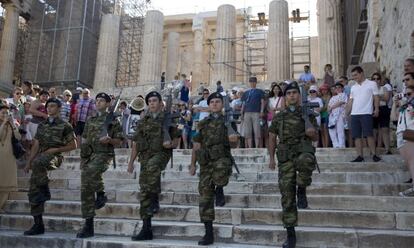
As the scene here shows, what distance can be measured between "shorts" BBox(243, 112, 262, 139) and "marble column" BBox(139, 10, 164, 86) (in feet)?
46.5

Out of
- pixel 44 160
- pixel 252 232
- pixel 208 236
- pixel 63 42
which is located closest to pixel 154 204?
pixel 208 236

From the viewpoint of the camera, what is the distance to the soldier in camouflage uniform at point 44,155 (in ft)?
17.7

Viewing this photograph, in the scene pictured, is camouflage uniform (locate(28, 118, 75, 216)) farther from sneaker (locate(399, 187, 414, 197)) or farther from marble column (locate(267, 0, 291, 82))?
marble column (locate(267, 0, 291, 82))

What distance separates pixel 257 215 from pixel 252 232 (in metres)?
0.44

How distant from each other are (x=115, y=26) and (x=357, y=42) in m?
14.4

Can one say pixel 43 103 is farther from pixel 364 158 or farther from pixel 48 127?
pixel 364 158

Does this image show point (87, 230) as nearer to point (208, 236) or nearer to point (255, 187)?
point (208, 236)

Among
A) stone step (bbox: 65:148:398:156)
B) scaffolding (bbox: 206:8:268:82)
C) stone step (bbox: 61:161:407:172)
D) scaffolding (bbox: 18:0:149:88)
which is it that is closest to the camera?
stone step (bbox: 61:161:407:172)

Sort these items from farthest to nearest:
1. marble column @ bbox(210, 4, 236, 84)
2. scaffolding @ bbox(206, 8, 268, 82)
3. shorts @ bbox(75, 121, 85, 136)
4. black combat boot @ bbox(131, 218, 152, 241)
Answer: scaffolding @ bbox(206, 8, 268, 82), marble column @ bbox(210, 4, 236, 84), shorts @ bbox(75, 121, 85, 136), black combat boot @ bbox(131, 218, 152, 241)

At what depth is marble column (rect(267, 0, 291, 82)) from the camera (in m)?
19.4

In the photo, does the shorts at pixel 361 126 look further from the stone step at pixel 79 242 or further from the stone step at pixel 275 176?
the stone step at pixel 79 242

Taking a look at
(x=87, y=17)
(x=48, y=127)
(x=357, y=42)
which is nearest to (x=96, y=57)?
(x=87, y=17)

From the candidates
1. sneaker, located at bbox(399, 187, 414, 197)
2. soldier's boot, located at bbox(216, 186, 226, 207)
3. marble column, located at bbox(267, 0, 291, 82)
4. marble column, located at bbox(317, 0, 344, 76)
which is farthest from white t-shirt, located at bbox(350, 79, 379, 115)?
marble column, located at bbox(267, 0, 291, 82)

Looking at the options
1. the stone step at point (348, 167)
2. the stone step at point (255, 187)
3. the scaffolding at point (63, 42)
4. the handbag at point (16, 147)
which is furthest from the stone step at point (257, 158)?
the scaffolding at point (63, 42)
